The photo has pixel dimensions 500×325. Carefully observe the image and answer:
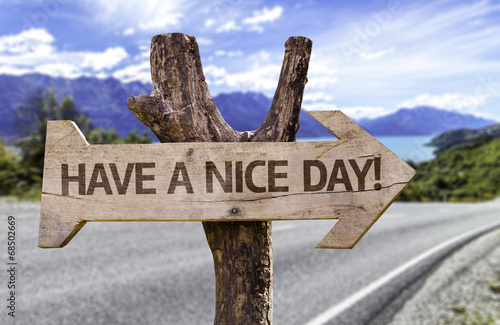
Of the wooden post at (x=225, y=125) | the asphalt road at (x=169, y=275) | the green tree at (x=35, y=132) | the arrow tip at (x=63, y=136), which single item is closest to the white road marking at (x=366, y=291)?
the asphalt road at (x=169, y=275)

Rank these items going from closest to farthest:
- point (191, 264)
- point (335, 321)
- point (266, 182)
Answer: point (266, 182)
point (335, 321)
point (191, 264)

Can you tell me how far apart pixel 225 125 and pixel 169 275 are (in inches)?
171

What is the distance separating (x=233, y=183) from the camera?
1396 millimetres

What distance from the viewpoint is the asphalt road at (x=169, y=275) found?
4.19 meters

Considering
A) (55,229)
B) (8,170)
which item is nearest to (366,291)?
(55,229)

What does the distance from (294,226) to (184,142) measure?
8406 millimetres

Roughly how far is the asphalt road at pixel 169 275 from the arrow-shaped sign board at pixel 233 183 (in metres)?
2.99

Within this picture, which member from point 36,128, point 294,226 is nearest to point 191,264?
point 294,226

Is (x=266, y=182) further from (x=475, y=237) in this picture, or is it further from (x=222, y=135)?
(x=475, y=237)

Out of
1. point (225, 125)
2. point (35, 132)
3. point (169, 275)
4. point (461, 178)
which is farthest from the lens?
point (461, 178)

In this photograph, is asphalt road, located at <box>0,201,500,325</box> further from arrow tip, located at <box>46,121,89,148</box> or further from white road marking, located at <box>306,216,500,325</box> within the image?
arrow tip, located at <box>46,121,89,148</box>

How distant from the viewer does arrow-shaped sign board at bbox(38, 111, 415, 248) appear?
4.58 ft

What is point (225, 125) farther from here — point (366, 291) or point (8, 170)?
point (8, 170)

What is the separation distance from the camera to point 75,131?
1471 millimetres
